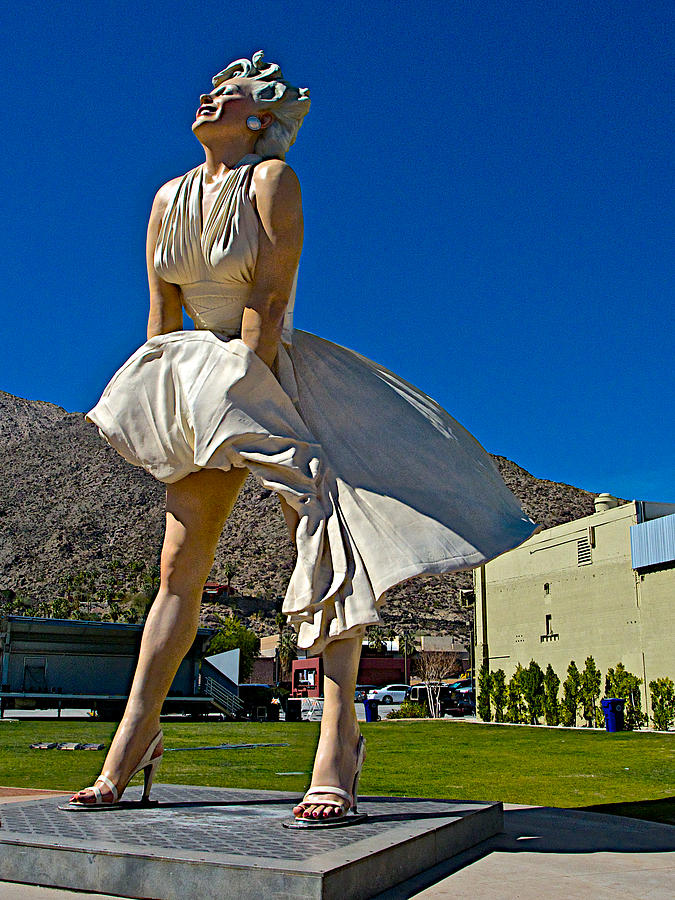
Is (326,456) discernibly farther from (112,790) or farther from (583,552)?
(583,552)

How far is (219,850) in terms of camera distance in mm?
2641

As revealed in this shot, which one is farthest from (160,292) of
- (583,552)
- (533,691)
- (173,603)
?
(533,691)

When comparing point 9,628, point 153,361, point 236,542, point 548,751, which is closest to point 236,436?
point 153,361

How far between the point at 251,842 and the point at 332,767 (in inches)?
21.2

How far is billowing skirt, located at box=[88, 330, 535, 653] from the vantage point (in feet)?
11.2

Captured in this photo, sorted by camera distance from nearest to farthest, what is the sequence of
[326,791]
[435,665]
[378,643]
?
[326,791] → [435,665] → [378,643]

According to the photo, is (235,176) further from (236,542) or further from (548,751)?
(236,542)

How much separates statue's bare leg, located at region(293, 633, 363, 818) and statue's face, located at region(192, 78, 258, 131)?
8.23ft

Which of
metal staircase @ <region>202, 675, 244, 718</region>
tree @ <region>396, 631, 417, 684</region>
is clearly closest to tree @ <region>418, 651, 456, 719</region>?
tree @ <region>396, 631, 417, 684</region>

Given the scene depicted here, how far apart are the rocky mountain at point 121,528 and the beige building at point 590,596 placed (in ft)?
193

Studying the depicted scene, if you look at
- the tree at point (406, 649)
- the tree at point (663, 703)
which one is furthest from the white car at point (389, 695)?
the tree at point (663, 703)

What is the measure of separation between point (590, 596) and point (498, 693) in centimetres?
553

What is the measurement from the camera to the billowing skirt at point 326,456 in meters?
3.41

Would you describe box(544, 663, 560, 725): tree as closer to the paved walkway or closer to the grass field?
the grass field
